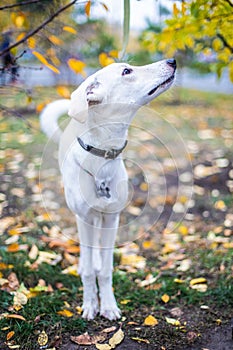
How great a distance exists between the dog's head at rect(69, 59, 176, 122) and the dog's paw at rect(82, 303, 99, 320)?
1.25 m

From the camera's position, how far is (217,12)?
2.90 metres

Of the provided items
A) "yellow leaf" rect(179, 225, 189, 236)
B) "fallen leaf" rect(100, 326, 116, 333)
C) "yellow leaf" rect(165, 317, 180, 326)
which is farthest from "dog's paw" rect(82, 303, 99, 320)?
"yellow leaf" rect(179, 225, 189, 236)

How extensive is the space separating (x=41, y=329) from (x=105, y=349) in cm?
43

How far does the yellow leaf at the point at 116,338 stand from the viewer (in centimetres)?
263

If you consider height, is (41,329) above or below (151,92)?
below

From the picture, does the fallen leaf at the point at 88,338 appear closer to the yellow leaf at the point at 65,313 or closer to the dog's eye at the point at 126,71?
the yellow leaf at the point at 65,313

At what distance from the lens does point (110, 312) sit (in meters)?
2.90

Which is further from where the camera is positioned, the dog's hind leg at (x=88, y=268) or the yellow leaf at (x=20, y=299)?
the yellow leaf at (x=20, y=299)

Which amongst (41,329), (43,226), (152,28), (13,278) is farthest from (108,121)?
(152,28)

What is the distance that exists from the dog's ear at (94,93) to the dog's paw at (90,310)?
1.32m

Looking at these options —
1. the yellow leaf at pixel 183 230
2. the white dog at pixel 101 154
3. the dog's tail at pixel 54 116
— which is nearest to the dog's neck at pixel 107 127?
the white dog at pixel 101 154

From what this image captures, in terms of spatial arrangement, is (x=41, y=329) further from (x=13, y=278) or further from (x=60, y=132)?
(x=60, y=132)

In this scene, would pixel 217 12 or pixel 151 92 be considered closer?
pixel 151 92

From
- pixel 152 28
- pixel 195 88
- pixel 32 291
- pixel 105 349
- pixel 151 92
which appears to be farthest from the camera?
pixel 195 88
